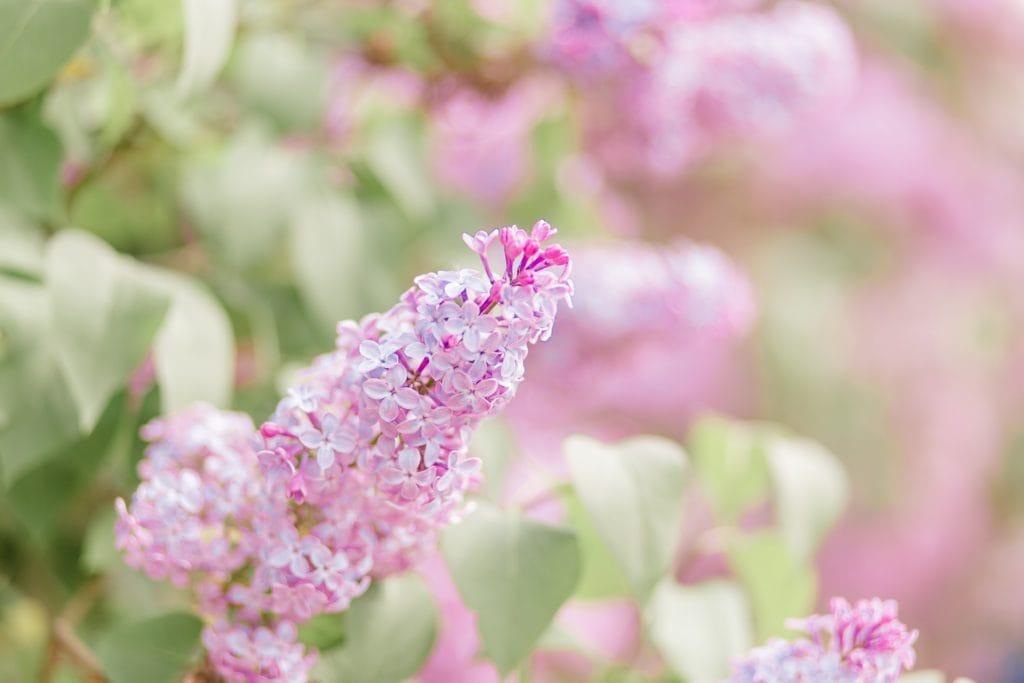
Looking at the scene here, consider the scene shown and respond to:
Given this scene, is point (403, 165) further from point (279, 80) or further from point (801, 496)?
point (801, 496)

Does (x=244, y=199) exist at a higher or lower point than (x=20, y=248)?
higher

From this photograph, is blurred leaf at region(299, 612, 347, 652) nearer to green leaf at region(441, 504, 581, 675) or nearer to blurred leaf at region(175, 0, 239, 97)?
green leaf at region(441, 504, 581, 675)

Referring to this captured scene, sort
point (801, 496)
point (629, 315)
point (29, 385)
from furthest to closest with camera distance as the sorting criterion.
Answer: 1. point (629, 315)
2. point (801, 496)
3. point (29, 385)

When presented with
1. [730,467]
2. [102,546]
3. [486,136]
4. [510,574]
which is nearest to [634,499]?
[510,574]

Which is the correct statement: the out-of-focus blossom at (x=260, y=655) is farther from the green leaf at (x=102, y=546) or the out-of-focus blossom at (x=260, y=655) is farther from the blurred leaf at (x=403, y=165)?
the blurred leaf at (x=403, y=165)

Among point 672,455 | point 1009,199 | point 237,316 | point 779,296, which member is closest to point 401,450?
point 672,455

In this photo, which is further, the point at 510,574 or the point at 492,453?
the point at 492,453

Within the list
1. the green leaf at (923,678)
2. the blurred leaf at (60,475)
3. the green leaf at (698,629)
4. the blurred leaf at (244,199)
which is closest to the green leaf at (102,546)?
the blurred leaf at (60,475)
